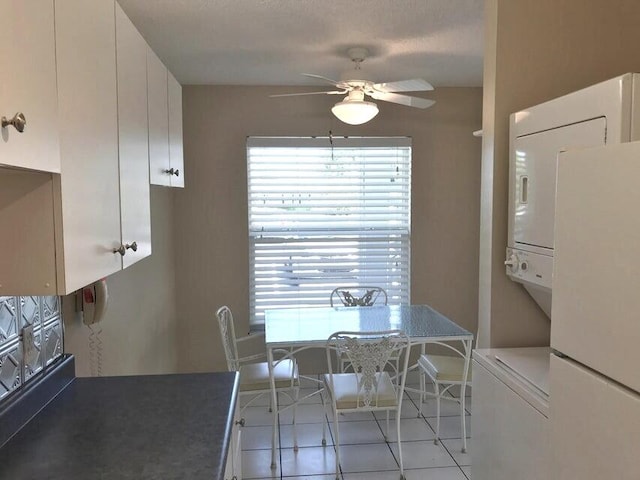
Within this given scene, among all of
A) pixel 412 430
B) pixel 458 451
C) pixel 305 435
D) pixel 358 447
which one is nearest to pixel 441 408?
pixel 412 430

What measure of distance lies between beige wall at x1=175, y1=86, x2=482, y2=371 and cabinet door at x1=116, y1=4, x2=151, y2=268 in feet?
7.02

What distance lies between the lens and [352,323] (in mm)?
3125

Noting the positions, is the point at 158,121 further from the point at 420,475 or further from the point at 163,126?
the point at 420,475

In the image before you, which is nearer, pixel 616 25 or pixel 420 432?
pixel 616 25

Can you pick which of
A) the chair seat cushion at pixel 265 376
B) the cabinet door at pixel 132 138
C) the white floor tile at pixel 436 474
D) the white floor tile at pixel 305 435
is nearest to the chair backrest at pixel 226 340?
the chair seat cushion at pixel 265 376

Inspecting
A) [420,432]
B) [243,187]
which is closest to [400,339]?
[420,432]

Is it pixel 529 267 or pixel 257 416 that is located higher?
pixel 529 267

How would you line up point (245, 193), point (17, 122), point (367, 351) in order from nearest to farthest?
point (17, 122)
point (367, 351)
point (245, 193)

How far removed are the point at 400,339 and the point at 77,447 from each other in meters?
1.69

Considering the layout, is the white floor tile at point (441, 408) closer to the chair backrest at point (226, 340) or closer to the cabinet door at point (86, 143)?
the chair backrest at point (226, 340)

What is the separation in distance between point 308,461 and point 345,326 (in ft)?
2.56

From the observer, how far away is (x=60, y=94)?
3.39 feet

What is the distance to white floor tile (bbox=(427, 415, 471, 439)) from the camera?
10.5 feet

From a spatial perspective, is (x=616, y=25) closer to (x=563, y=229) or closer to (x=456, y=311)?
(x=563, y=229)
